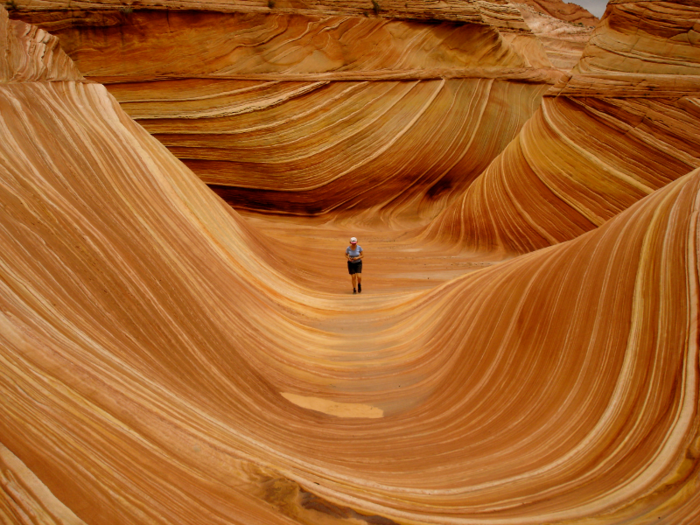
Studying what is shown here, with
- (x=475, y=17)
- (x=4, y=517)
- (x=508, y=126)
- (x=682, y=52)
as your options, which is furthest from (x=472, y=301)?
(x=475, y=17)

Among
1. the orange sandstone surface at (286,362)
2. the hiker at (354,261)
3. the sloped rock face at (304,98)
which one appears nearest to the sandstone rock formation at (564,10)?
the sloped rock face at (304,98)

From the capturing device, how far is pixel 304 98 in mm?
9320

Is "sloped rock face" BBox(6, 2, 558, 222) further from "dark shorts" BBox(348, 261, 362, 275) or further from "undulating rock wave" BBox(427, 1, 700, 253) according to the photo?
"dark shorts" BBox(348, 261, 362, 275)

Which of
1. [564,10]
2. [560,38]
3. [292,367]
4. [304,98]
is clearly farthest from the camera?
[564,10]

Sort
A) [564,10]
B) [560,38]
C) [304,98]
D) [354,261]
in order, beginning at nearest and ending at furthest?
[354,261] < [304,98] < [560,38] < [564,10]

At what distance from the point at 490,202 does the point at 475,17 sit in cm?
528

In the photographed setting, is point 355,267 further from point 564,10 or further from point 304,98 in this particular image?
point 564,10

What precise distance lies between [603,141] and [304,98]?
477cm

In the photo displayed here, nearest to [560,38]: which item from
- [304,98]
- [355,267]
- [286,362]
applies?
[304,98]

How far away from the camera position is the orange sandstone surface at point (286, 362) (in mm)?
1939

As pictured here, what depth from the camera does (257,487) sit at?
79.0 inches

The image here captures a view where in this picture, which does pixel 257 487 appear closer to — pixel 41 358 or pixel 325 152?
pixel 41 358

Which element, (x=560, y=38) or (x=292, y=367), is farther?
(x=560, y=38)

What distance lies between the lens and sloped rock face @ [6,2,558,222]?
8.94 meters
